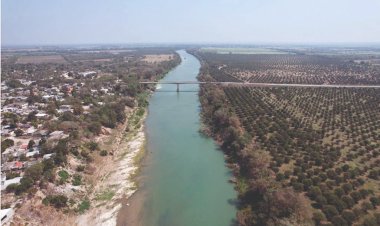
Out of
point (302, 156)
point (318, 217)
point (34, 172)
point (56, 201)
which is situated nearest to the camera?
point (318, 217)

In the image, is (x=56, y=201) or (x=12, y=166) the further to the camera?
(x=12, y=166)

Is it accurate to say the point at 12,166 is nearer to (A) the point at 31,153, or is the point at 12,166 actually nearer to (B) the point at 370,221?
(A) the point at 31,153

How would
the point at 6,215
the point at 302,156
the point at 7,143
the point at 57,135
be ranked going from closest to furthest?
the point at 6,215
the point at 302,156
the point at 7,143
the point at 57,135

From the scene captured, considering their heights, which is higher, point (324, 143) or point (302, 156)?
point (324, 143)

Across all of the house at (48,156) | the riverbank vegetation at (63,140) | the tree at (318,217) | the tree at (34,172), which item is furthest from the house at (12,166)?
the tree at (318,217)

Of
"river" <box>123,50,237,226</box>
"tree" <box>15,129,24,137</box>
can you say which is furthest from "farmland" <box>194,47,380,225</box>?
"tree" <box>15,129,24,137</box>

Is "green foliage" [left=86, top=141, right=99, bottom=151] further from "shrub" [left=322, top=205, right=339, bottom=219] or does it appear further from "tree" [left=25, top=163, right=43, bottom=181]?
"shrub" [left=322, top=205, right=339, bottom=219]

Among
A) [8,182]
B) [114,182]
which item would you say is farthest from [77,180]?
[8,182]

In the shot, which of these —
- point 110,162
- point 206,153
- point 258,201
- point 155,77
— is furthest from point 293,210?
point 155,77
